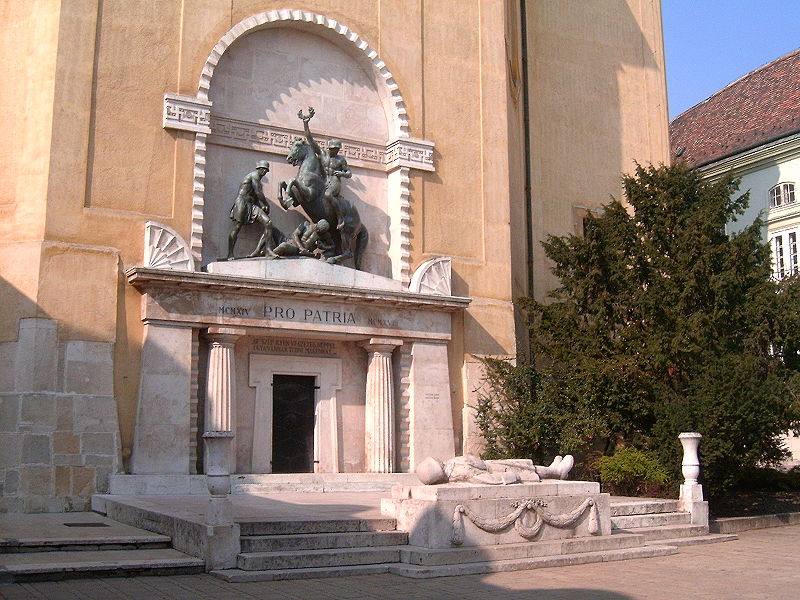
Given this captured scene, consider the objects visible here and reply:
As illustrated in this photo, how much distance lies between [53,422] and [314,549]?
6.44m

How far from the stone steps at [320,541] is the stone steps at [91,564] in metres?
0.69

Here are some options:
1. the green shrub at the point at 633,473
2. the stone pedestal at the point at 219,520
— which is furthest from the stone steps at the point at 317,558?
the green shrub at the point at 633,473

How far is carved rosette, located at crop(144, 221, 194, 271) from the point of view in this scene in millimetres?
17188

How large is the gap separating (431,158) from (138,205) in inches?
255

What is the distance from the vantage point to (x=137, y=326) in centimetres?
1697

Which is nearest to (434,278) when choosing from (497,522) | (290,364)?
(290,364)

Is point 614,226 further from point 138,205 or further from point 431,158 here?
point 138,205

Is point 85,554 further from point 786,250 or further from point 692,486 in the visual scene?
point 786,250

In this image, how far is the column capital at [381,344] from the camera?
62.9 feet

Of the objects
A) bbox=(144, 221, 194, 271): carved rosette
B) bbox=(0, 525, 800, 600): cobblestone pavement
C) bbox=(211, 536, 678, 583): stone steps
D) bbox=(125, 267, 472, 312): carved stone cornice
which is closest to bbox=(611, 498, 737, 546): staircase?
bbox=(211, 536, 678, 583): stone steps

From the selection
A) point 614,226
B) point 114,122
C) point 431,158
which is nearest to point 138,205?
point 114,122

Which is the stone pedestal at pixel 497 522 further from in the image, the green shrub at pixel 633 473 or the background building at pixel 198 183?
the background building at pixel 198 183

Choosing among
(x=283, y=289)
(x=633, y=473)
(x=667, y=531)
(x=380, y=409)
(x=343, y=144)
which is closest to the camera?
(x=667, y=531)

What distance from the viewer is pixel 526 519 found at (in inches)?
510
